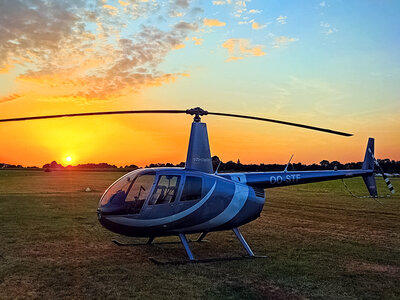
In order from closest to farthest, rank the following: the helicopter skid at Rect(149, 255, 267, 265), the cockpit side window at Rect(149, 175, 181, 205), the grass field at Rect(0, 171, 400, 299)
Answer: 1. the grass field at Rect(0, 171, 400, 299)
2. the helicopter skid at Rect(149, 255, 267, 265)
3. the cockpit side window at Rect(149, 175, 181, 205)

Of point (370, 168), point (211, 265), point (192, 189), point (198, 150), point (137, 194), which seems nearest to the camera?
point (211, 265)

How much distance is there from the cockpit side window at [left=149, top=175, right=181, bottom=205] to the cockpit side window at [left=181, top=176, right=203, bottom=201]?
0.76ft

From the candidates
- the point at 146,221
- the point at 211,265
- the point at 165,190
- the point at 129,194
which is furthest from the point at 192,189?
the point at 211,265

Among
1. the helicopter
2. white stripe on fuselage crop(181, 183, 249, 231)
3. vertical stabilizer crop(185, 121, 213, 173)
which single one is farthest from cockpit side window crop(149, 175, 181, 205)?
white stripe on fuselage crop(181, 183, 249, 231)

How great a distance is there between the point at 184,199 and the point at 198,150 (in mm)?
1604

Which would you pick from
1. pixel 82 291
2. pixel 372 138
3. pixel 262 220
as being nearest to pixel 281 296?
pixel 82 291

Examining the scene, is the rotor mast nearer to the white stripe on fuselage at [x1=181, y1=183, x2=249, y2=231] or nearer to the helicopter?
the helicopter

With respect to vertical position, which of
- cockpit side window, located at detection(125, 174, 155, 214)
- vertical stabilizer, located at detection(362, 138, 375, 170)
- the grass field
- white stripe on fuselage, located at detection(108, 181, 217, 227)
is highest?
vertical stabilizer, located at detection(362, 138, 375, 170)

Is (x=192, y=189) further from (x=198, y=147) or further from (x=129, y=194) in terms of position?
(x=129, y=194)

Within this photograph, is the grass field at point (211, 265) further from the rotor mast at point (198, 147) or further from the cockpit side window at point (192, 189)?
the rotor mast at point (198, 147)

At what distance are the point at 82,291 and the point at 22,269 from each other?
2.31 metres

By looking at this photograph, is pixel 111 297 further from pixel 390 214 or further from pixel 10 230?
pixel 390 214

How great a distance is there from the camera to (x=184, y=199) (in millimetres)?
9211

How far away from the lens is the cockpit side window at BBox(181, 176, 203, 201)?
30.3ft
